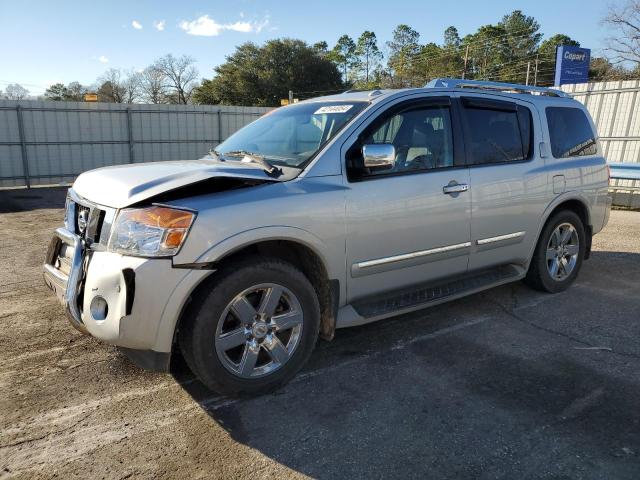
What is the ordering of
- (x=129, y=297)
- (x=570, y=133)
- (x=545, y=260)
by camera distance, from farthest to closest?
(x=570, y=133) < (x=545, y=260) < (x=129, y=297)

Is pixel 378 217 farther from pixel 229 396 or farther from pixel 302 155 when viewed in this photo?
pixel 229 396

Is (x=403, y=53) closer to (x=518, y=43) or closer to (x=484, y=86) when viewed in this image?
(x=518, y=43)

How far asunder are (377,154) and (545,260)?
2.63 meters

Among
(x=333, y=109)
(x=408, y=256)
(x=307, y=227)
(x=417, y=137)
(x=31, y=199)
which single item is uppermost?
(x=333, y=109)

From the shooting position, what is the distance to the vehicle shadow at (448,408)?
8.26 feet

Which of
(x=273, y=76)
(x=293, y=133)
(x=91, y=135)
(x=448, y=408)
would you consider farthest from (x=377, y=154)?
(x=273, y=76)

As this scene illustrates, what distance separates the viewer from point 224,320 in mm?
2967

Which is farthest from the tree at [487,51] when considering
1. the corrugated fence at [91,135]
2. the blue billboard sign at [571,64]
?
the corrugated fence at [91,135]

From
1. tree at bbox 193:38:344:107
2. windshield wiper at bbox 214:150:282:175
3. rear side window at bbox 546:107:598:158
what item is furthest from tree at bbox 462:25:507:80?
windshield wiper at bbox 214:150:282:175

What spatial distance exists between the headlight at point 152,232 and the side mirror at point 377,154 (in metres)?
1.22

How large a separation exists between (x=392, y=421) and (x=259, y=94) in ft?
193

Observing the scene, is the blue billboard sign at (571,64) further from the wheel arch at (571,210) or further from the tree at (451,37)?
the tree at (451,37)

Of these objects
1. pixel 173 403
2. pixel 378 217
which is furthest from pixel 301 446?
pixel 378 217

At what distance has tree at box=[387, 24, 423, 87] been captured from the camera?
65.9 m
